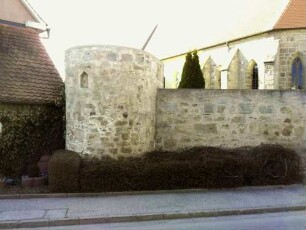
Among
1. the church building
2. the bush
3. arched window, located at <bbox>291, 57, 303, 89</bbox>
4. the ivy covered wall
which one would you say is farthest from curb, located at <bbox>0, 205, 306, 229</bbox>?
arched window, located at <bbox>291, 57, 303, 89</bbox>

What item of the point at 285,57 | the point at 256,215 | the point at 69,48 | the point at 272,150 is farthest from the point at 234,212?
the point at 285,57

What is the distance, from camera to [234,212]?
338 inches

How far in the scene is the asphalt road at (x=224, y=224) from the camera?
7484mm

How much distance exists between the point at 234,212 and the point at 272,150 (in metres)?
3.54

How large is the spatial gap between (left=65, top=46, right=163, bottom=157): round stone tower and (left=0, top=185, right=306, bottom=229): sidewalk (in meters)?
1.59

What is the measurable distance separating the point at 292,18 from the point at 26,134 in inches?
552

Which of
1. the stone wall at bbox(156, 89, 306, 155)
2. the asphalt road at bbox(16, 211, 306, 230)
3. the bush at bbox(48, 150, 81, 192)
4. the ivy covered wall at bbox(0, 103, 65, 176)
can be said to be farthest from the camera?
the stone wall at bbox(156, 89, 306, 155)

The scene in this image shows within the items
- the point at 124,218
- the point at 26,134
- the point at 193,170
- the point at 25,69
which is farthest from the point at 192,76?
the point at 124,218

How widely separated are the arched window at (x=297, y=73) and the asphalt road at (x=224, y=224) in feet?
41.0

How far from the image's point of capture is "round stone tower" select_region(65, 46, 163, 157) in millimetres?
10812

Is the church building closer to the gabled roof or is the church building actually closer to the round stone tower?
the gabled roof

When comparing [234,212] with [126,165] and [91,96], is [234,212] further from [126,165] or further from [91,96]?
[91,96]

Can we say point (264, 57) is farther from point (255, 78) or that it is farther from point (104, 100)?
point (104, 100)

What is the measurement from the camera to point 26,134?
12328 mm
